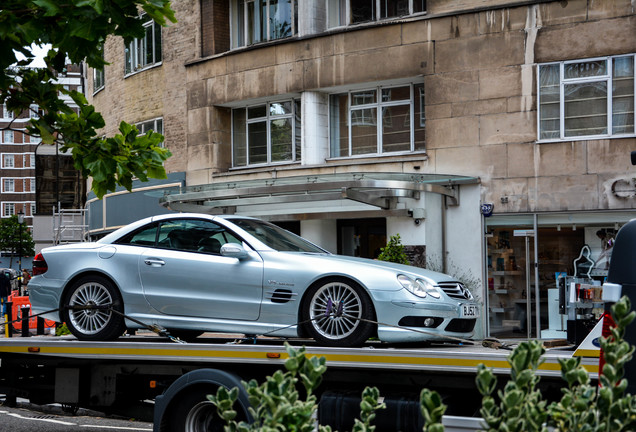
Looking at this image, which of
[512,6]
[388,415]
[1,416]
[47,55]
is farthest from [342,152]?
[388,415]

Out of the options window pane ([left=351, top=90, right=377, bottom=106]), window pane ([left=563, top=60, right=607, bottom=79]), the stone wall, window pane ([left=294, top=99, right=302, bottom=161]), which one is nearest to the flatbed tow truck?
the stone wall

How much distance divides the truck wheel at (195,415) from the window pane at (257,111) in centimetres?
1619

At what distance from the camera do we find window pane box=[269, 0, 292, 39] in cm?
2244

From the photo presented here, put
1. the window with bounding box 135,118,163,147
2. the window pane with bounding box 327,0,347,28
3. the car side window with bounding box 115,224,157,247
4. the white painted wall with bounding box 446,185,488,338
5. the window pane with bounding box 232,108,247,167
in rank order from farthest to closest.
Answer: the window with bounding box 135,118,163,147
the window pane with bounding box 232,108,247,167
the window pane with bounding box 327,0,347,28
the white painted wall with bounding box 446,185,488,338
the car side window with bounding box 115,224,157,247

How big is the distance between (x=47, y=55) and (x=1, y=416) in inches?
207

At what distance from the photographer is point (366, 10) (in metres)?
21.2

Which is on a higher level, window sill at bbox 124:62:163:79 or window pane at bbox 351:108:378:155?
window sill at bbox 124:62:163:79

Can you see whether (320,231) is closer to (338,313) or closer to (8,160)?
(338,313)

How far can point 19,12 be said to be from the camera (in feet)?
25.5

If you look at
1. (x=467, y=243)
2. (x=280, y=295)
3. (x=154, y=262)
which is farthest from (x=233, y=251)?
(x=467, y=243)

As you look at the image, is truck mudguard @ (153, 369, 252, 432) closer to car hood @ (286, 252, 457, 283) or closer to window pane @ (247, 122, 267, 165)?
car hood @ (286, 252, 457, 283)

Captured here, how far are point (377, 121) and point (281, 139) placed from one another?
9.45 feet

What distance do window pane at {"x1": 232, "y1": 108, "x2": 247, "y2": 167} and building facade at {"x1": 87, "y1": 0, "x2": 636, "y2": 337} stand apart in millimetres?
218

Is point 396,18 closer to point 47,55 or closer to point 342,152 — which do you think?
point 342,152
